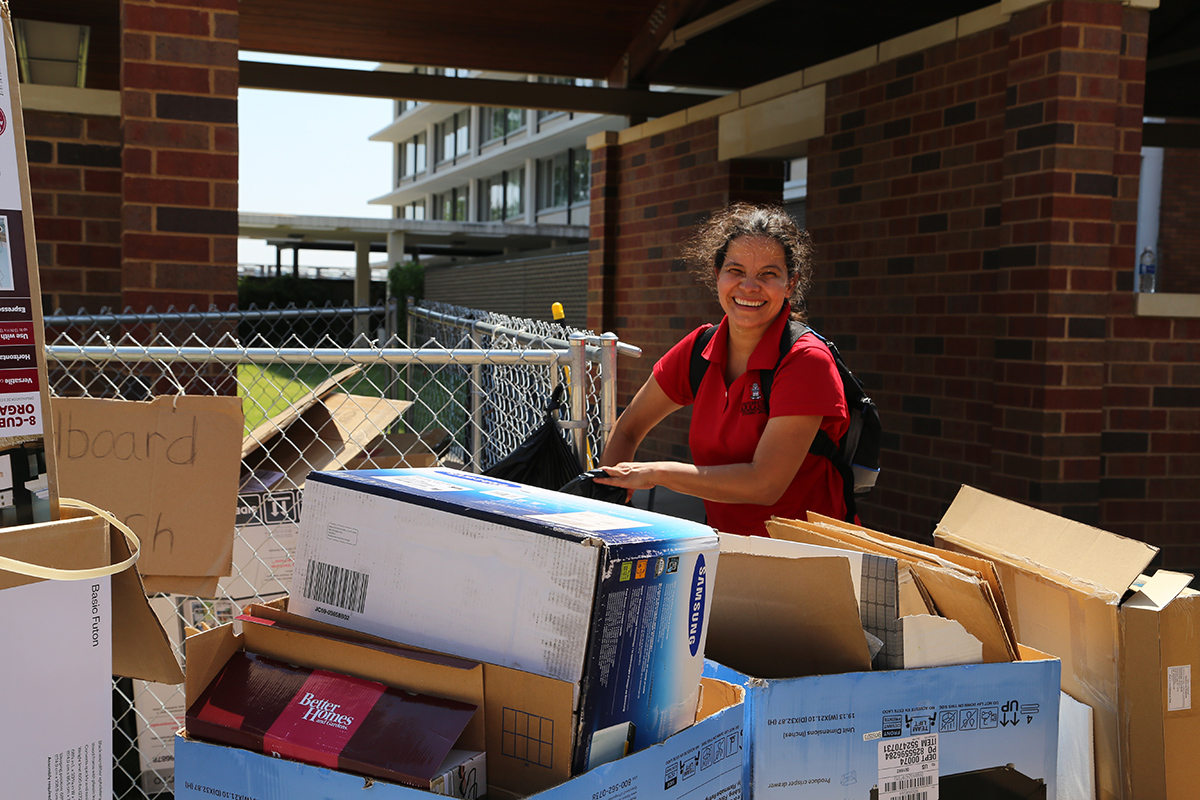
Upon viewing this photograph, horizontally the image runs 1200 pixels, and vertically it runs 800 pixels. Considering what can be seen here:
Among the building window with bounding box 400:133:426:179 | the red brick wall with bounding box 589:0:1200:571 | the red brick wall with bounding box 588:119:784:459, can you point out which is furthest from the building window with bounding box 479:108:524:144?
the red brick wall with bounding box 589:0:1200:571

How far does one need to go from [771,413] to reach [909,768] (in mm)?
1136

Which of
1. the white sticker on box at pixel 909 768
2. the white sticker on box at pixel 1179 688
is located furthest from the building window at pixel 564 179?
the white sticker on box at pixel 909 768

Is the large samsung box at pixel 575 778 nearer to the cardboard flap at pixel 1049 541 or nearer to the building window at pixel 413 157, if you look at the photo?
the cardboard flap at pixel 1049 541

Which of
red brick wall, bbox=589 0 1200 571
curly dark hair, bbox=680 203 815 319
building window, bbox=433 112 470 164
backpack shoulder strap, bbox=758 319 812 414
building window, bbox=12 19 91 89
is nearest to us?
backpack shoulder strap, bbox=758 319 812 414

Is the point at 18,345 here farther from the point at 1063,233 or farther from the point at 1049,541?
the point at 1063,233

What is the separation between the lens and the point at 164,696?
3217 millimetres

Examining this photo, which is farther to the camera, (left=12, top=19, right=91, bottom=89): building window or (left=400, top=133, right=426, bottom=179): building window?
(left=400, top=133, right=426, bottom=179): building window

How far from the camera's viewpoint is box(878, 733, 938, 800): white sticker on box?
1889 millimetres

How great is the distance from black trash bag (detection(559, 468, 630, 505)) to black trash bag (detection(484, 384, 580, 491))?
164 mm

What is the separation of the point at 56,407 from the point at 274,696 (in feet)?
5.09

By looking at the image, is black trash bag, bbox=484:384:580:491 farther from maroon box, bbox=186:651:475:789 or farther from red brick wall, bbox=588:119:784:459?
→ red brick wall, bbox=588:119:784:459

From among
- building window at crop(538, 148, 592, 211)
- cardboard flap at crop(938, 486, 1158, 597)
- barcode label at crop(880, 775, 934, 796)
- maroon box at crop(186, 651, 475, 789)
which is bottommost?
barcode label at crop(880, 775, 934, 796)

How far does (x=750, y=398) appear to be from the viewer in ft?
9.76

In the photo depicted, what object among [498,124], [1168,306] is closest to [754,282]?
[1168,306]
